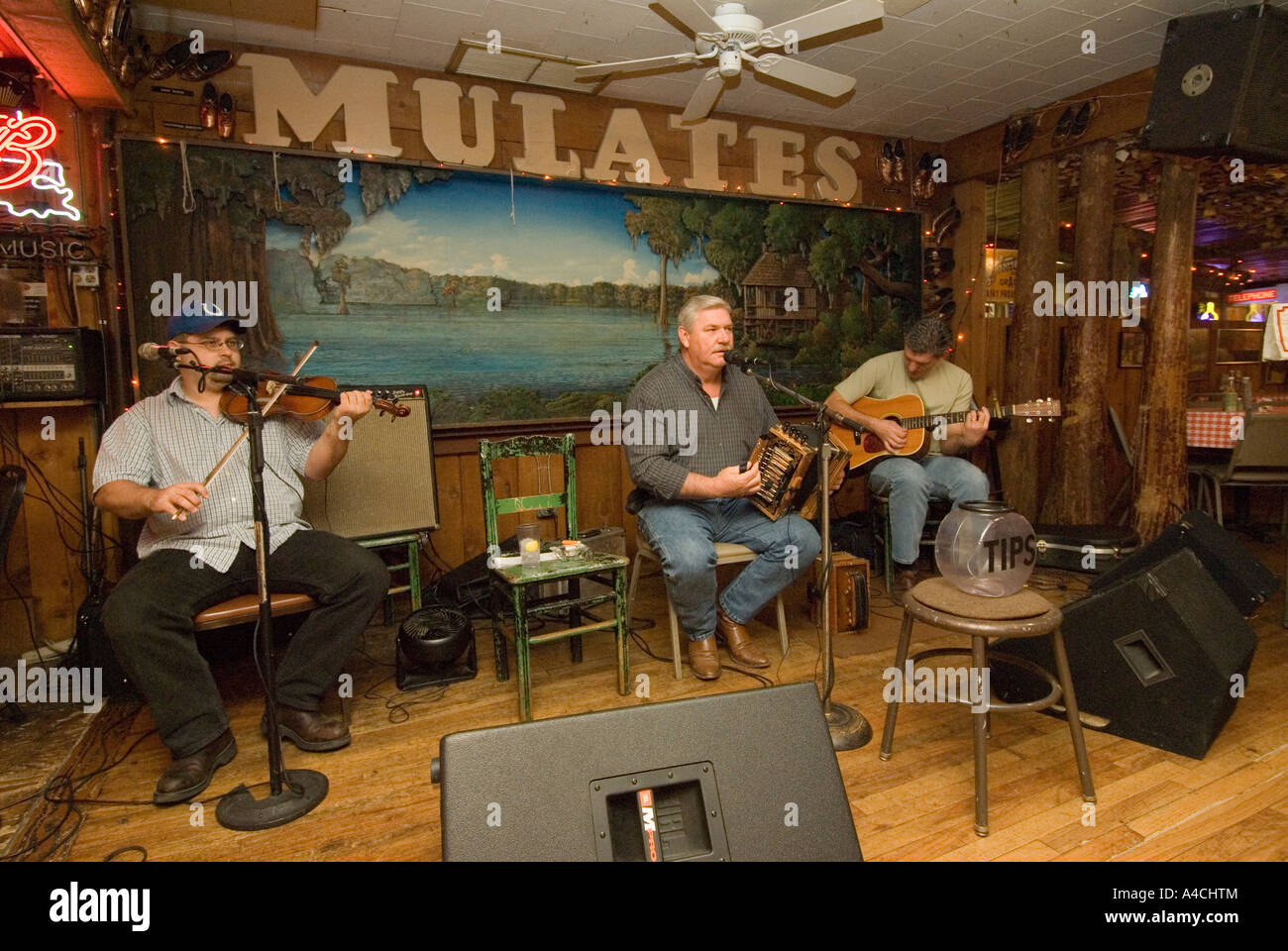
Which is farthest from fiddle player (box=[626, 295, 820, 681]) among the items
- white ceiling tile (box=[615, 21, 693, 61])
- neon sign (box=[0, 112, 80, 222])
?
neon sign (box=[0, 112, 80, 222])

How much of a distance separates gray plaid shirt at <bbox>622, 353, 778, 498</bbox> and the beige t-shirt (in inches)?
44.0

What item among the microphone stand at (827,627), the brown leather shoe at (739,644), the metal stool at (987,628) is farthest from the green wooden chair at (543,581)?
the metal stool at (987,628)

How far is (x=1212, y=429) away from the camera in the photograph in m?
4.42

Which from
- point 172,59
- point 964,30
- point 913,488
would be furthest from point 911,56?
point 172,59

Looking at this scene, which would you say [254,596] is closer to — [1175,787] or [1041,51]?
[1175,787]

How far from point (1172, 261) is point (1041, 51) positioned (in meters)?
1.28

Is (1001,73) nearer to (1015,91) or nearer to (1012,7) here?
(1015,91)

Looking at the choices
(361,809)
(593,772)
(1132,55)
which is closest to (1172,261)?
(1132,55)

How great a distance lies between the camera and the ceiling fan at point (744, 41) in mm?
2539

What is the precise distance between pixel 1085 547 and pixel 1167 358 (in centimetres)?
108

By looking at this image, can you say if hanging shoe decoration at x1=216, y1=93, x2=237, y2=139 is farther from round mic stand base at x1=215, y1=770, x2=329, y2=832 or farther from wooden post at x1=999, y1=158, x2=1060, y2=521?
wooden post at x1=999, y1=158, x2=1060, y2=521

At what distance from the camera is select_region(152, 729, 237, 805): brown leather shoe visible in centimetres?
206

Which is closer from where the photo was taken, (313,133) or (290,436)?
(290,436)

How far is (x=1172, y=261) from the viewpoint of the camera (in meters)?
3.79
